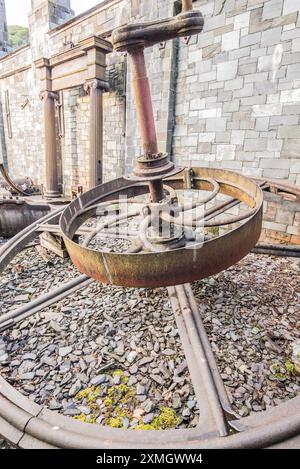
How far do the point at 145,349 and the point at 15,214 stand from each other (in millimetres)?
3543

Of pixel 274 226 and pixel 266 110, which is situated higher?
pixel 266 110

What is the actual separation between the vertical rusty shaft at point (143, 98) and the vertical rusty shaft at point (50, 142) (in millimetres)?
6623

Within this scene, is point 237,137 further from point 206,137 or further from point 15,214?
point 15,214

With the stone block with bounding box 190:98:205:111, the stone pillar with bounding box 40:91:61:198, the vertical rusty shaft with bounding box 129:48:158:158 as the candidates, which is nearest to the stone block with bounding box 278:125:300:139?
the stone block with bounding box 190:98:205:111

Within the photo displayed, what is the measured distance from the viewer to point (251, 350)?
235 centimetres

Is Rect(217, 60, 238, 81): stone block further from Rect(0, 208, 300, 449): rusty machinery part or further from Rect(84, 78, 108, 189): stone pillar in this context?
Rect(0, 208, 300, 449): rusty machinery part

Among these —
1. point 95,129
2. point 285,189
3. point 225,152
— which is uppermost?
point 95,129

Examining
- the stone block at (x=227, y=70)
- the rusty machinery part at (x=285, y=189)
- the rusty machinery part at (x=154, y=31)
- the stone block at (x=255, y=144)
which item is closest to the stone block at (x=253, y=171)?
the stone block at (x=255, y=144)

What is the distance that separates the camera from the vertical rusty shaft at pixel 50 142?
24.7 ft

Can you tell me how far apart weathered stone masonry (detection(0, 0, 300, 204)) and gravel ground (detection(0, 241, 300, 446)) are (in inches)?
93.2

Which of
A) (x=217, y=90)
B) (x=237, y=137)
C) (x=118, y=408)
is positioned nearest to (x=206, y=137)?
(x=237, y=137)

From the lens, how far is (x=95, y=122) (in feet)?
19.9

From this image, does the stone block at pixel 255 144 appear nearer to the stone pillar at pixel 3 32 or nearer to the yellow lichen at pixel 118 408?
the yellow lichen at pixel 118 408

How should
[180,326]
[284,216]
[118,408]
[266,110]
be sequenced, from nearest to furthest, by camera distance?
[118,408] → [180,326] → [266,110] → [284,216]
